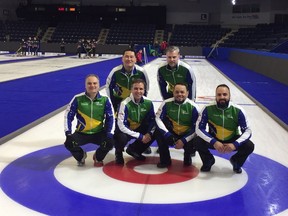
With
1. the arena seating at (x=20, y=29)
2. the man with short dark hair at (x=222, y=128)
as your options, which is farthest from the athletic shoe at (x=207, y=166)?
the arena seating at (x=20, y=29)

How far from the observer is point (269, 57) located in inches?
611

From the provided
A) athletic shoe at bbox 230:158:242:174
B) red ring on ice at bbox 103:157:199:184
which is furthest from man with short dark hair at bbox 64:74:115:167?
athletic shoe at bbox 230:158:242:174

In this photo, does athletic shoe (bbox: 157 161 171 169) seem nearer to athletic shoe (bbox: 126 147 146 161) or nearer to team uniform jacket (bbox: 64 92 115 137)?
athletic shoe (bbox: 126 147 146 161)

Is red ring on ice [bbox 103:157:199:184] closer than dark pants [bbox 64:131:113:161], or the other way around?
red ring on ice [bbox 103:157:199:184]

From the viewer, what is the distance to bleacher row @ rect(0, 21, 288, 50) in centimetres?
3488

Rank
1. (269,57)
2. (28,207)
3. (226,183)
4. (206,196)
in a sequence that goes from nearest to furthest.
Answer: (28,207) → (206,196) → (226,183) → (269,57)

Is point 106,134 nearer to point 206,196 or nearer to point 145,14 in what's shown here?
point 206,196

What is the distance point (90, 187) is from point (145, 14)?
38.0 m

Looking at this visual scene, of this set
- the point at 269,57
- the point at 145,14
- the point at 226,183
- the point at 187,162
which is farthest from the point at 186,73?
the point at 145,14

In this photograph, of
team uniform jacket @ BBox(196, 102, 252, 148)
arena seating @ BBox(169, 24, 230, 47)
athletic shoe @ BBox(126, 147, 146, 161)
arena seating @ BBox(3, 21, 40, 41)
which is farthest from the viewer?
arena seating @ BBox(3, 21, 40, 41)

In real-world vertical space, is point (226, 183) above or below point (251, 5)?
below

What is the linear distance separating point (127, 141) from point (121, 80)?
1109 millimetres

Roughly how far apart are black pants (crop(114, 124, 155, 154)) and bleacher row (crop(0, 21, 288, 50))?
30.0 m

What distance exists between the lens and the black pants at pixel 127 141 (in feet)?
14.7
